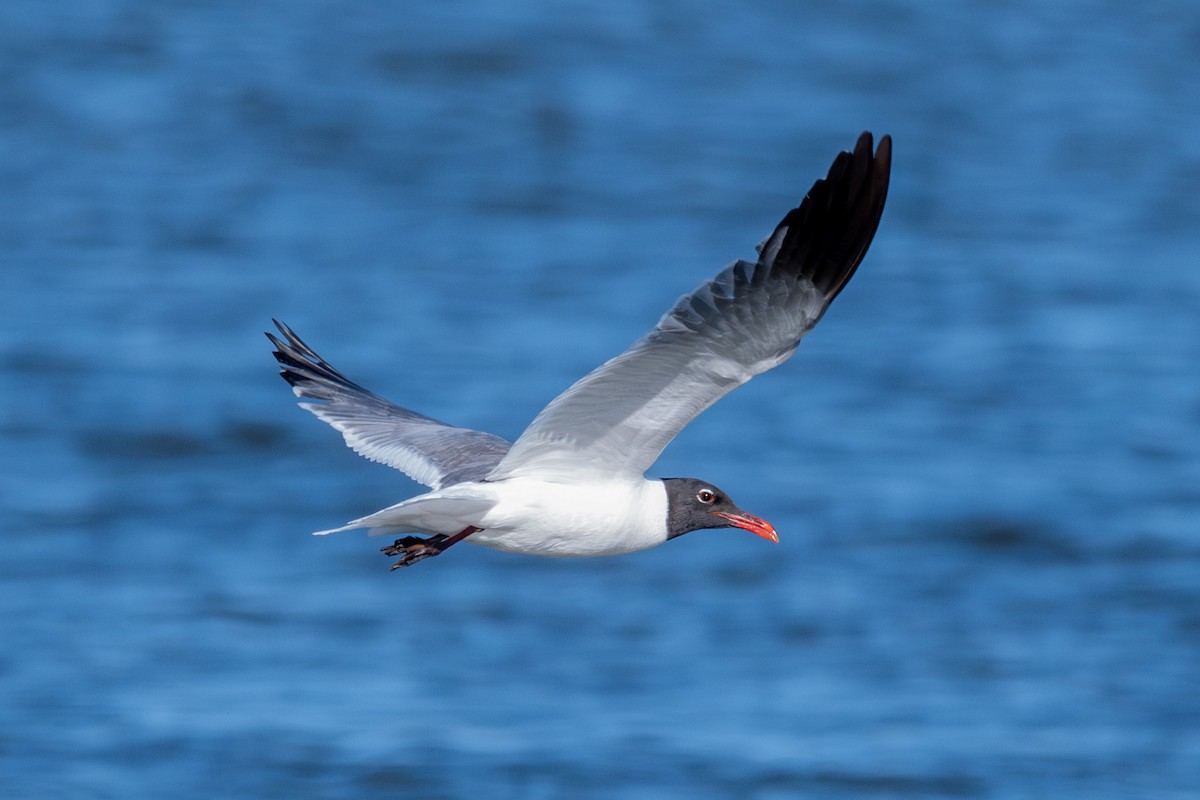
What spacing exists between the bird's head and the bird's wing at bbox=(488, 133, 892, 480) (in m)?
0.67

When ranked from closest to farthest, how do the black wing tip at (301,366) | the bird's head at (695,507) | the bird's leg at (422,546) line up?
the bird's leg at (422,546)
the bird's head at (695,507)
the black wing tip at (301,366)

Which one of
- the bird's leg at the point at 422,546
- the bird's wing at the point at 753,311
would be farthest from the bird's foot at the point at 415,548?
the bird's wing at the point at 753,311

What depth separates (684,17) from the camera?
1101 inches

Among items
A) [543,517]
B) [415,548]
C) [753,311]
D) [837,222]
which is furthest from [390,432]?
[837,222]

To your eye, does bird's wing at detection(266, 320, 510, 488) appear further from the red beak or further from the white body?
the red beak

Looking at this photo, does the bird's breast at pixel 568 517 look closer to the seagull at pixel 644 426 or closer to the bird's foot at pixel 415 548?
the seagull at pixel 644 426

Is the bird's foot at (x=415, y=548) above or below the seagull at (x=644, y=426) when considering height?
below

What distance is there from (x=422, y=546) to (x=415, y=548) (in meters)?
0.03

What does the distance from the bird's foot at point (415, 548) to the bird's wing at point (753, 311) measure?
2.77ft

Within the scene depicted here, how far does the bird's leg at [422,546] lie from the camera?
309 inches

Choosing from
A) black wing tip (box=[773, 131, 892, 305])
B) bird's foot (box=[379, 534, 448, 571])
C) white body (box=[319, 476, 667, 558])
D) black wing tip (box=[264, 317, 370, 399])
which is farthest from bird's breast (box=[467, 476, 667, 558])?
black wing tip (box=[264, 317, 370, 399])

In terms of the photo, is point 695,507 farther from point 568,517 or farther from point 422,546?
point 422,546

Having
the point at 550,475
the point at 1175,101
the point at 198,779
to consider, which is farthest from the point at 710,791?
the point at 1175,101

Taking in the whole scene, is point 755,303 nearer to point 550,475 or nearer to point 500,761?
point 550,475
